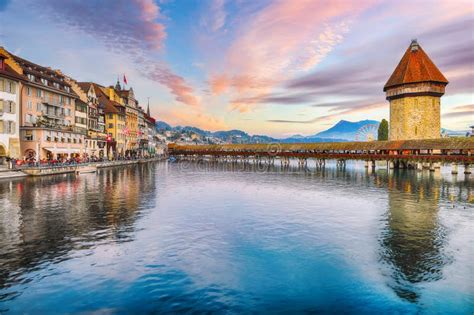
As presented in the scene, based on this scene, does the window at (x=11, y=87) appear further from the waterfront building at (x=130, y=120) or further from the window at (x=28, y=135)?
the waterfront building at (x=130, y=120)

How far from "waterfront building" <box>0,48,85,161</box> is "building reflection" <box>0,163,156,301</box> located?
20.7m

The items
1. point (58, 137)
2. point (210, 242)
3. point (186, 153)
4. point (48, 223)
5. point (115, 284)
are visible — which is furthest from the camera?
point (186, 153)

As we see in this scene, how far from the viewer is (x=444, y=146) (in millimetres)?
60562

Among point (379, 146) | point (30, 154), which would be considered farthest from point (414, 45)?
point (30, 154)

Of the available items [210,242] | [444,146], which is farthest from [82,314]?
[444,146]

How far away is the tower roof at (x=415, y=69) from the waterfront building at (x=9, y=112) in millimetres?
72204

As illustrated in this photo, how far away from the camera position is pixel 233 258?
1391cm

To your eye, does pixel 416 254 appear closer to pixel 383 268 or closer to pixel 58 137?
pixel 383 268

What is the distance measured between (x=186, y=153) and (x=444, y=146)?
300 feet

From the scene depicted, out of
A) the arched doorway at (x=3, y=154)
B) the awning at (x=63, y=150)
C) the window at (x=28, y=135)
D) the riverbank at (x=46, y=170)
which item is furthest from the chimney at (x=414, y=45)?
the arched doorway at (x=3, y=154)

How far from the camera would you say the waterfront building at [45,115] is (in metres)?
51.6

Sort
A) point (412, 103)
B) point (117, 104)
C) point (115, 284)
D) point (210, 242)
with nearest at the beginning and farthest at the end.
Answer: point (115, 284) → point (210, 242) → point (412, 103) → point (117, 104)

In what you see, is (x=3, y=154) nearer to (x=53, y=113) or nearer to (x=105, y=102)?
(x=53, y=113)

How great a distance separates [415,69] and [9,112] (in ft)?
251
